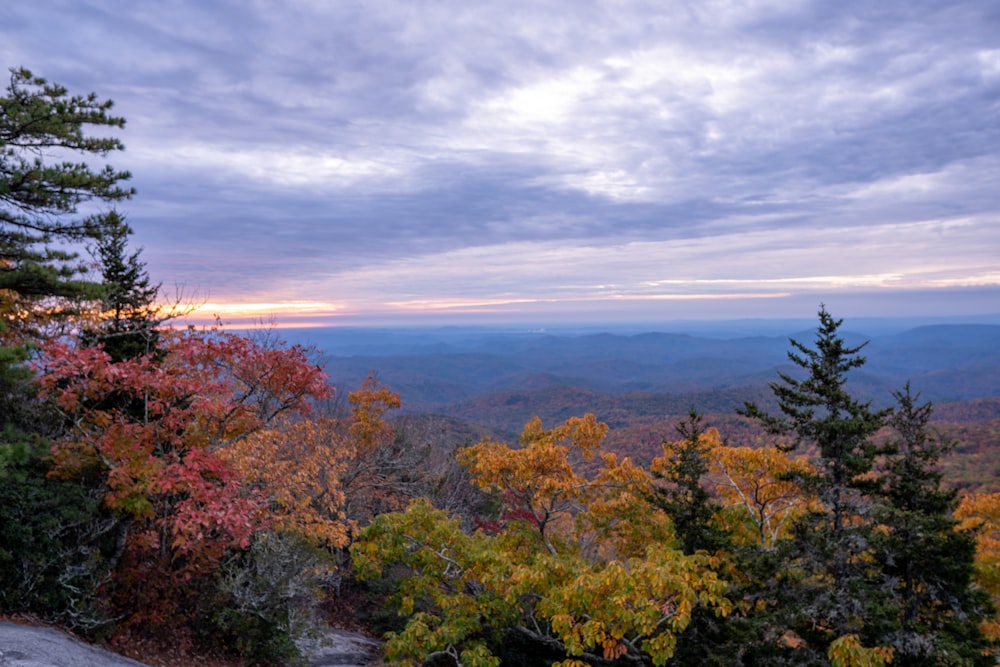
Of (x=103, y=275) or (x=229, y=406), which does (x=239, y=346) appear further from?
(x=103, y=275)

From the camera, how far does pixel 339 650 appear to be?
1477 centimetres

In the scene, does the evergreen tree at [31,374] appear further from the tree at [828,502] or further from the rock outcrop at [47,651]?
the tree at [828,502]

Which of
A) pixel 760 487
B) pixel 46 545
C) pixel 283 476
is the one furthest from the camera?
pixel 760 487

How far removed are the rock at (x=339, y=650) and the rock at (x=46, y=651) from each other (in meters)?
4.84

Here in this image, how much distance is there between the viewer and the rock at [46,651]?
7559 millimetres

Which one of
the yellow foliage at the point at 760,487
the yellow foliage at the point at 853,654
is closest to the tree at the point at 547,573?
the yellow foliage at the point at 853,654

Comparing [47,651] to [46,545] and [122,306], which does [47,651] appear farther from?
[122,306]

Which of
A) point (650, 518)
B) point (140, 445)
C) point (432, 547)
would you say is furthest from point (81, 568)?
point (650, 518)

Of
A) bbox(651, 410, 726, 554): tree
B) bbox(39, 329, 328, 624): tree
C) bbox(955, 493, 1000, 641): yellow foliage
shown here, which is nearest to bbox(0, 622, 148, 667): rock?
bbox(39, 329, 328, 624): tree

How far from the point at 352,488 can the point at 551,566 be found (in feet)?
43.9

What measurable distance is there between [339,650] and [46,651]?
812 cm

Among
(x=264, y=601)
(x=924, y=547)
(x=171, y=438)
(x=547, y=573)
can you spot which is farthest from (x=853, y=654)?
(x=171, y=438)

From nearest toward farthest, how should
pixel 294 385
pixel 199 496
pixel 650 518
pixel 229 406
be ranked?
pixel 199 496
pixel 229 406
pixel 294 385
pixel 650 518

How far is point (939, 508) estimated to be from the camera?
13.1 m
